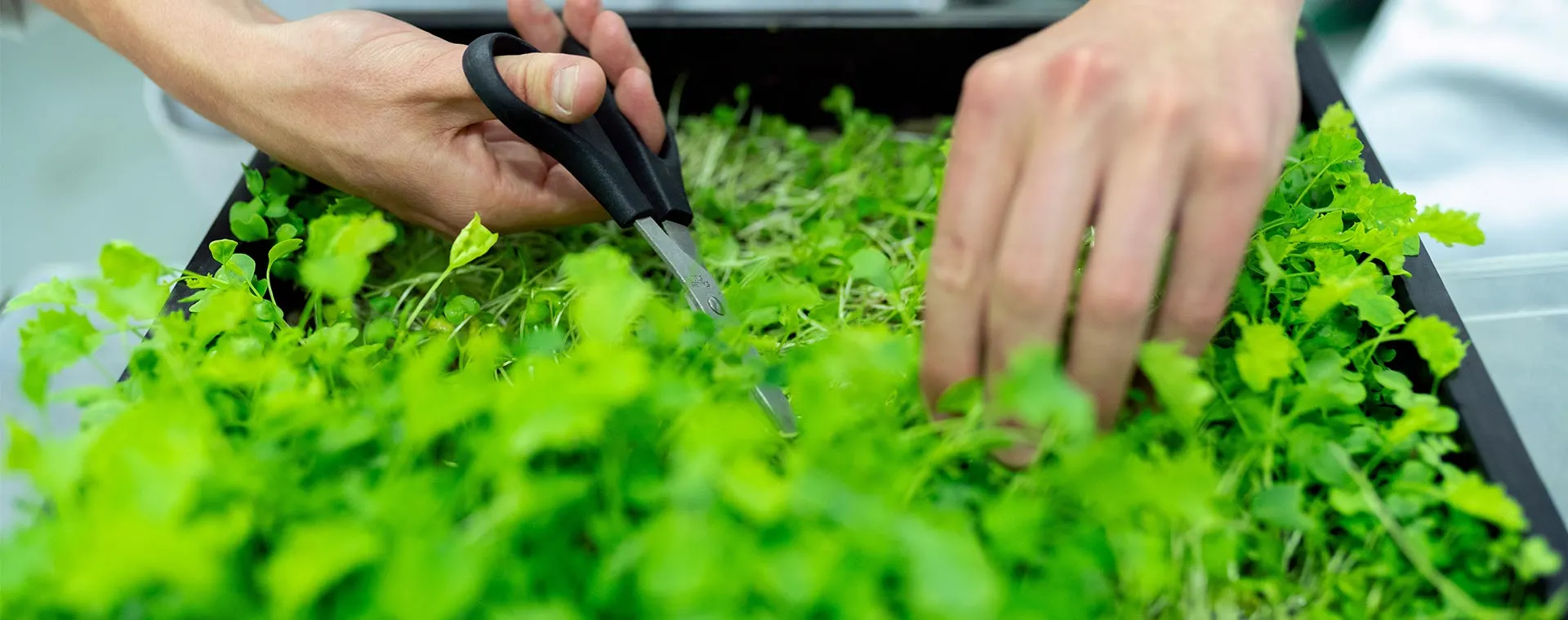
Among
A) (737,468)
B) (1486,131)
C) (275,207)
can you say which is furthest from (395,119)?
(1486,131)

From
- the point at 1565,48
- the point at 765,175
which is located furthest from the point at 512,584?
the point at 1565,48

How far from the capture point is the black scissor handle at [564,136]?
23.6 inches

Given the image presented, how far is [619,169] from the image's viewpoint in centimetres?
65

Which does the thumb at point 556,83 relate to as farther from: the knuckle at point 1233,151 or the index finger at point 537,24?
the knuckle at point 1233,151

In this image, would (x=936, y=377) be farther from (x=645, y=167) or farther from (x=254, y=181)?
(x=254, y=181)

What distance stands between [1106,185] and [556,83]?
13.3 inches

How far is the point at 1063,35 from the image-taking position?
49cm

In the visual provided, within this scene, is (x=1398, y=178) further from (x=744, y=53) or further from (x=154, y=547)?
(x=154, y=547)

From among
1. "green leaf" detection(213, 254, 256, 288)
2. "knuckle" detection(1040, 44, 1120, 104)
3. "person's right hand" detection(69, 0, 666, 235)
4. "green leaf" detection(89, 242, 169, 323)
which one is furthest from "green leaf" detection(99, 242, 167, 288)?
"knuckle" detection(1040, 44, 1120, 104)

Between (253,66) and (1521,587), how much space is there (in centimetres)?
85

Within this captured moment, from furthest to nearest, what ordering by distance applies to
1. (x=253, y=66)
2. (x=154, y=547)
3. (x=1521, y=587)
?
(x=253, y=66)
(x=1521, y=587)
(x=154, y=547)

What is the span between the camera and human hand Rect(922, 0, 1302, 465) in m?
0.44

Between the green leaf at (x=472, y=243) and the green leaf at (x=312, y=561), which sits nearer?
the green leaf at (x=312, y=561)

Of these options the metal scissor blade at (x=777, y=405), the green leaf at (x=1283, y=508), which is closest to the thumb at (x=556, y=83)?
the metal scissor blade at (x=777, y=405)
